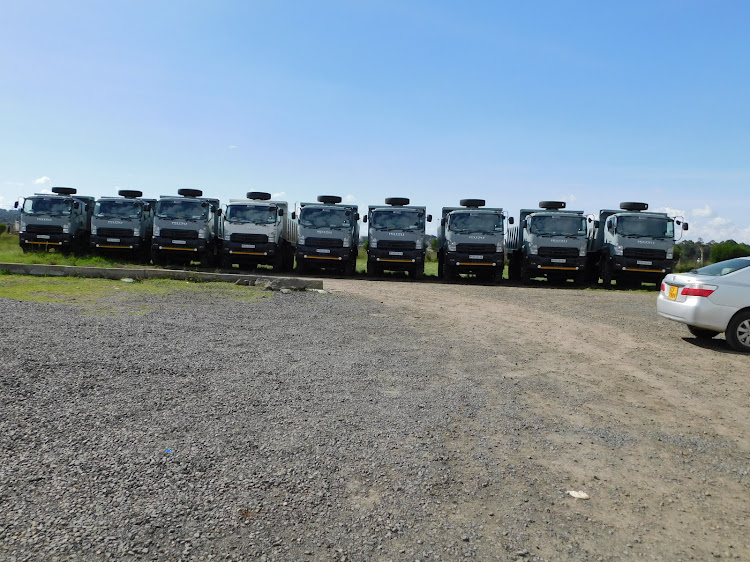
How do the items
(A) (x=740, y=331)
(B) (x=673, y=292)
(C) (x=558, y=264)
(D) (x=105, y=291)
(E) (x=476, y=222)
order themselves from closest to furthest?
(A) (x=740, y=331) < (B) (x=673, y=292) < (D) (x=105, y=291) < (C) (x=558, y=264) < (E) (x=476, y=222)

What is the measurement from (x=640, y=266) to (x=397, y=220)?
8124 millimetres

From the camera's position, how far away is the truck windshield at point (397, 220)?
21.4 m

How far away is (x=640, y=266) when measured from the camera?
A: 2016 cm

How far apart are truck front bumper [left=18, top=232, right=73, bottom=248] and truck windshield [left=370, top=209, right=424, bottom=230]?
1140cm

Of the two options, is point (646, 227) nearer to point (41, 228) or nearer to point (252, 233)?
point (252, 233)

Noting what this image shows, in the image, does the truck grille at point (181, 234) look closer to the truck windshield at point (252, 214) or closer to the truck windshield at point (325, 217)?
the truck windshield at point (252, 214)

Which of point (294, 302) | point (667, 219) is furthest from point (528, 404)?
point (667, 219)

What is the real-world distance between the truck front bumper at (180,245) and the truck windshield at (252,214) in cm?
129

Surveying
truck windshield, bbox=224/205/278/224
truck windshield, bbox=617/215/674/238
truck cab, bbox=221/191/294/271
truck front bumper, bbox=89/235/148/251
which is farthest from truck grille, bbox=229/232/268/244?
truck windshield, bbox=617/215/674/238

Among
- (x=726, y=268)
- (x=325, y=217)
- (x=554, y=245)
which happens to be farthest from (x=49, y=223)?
(x=726, y=268)

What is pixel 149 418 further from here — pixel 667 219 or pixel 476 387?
pixel 667 219

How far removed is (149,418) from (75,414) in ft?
1.69

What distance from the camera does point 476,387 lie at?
5.88m

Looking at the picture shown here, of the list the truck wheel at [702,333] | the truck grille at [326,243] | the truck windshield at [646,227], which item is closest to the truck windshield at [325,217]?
the truck grille at [326,243]
